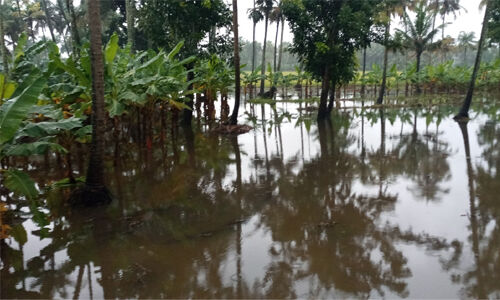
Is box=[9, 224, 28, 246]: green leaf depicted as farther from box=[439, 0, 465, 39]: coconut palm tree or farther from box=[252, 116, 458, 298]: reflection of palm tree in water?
box=[439, 0, 465, 39]: coconut palm tree

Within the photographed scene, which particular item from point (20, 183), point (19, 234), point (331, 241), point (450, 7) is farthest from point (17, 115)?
point (450, 7)

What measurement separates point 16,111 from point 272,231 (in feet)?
14.1

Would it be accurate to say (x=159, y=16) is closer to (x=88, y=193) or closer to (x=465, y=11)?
(x=88, y=193)

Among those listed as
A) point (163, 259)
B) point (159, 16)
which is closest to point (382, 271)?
point (163, 259)

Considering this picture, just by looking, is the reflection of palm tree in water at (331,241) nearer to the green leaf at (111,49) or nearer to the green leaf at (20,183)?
the green leaf at (20,183)

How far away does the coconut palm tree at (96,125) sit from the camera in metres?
7.06

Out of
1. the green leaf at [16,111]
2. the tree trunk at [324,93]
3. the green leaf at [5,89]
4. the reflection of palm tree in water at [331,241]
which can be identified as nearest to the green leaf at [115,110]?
the green leaf at [5,89]

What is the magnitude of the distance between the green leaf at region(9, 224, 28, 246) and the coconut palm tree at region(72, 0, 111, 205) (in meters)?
1.12

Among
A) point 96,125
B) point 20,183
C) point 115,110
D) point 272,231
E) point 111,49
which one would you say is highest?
point 111,49

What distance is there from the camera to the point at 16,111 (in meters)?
5.75

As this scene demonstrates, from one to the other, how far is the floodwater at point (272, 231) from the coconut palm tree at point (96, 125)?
0.38 meters

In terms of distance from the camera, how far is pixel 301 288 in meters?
4.54

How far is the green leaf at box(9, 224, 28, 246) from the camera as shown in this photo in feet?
20.1

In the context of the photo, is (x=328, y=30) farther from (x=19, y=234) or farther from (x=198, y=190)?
(x=19, y=234)
